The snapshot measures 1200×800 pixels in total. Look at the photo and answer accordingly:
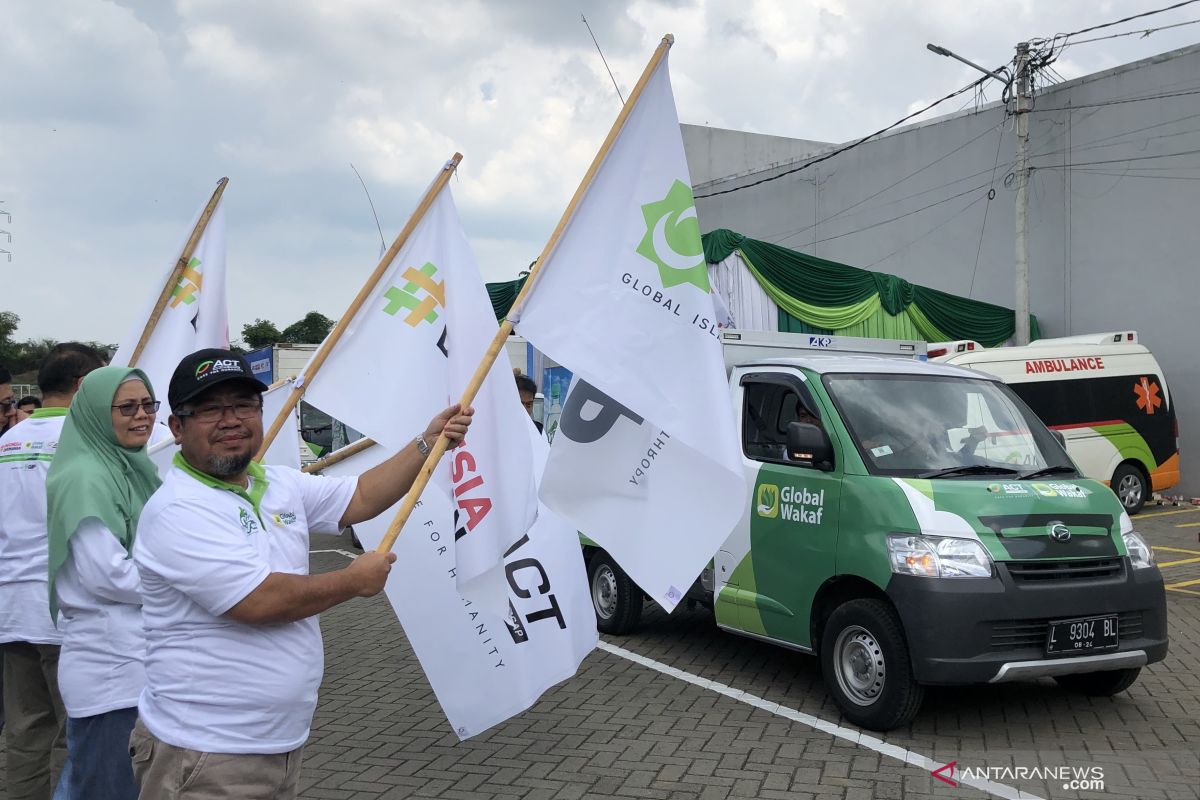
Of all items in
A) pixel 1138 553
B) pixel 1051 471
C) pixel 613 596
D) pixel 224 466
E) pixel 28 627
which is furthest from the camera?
pixel 613 596

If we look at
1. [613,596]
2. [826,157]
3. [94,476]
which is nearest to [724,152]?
[826,157]

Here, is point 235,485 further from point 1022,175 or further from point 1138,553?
point 1022,175

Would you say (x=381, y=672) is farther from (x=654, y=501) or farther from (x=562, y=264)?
(x=562, y=264)

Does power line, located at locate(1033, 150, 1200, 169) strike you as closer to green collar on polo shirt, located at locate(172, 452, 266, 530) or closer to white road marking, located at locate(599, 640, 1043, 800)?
white road marking, located at locate(599, 640, 1043, 800)

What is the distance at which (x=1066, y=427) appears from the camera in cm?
1487

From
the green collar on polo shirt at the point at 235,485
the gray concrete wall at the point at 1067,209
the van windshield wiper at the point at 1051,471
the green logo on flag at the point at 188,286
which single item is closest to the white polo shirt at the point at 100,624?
the green collar on polo shirt at the point at 235,485

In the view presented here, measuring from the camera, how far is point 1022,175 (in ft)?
57.3

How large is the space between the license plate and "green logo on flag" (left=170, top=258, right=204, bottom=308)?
497cm

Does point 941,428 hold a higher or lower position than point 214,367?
lower

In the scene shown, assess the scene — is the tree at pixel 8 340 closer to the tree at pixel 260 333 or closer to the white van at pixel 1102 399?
the tree at pixel 260 333

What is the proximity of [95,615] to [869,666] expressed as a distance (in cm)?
395

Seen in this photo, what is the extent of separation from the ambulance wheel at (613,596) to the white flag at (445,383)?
3.69 m

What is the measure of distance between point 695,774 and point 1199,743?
2.65 metres

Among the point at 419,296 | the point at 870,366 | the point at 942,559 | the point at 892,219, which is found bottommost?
the point at 942,559
